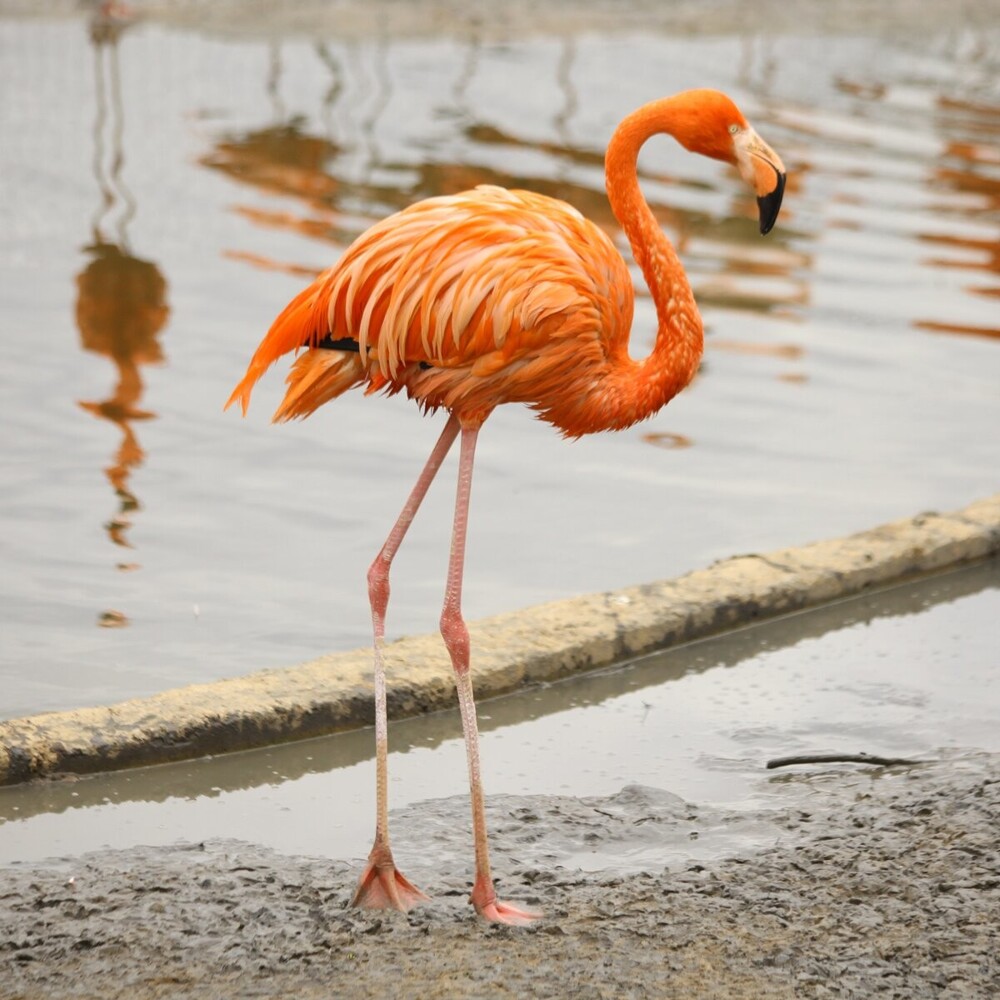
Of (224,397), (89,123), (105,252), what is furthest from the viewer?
(89,123)

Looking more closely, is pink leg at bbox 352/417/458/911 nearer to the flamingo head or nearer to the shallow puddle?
the shallow puddle

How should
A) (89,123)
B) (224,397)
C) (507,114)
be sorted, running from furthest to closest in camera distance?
1. (507,114)
2. (89,123)
3. (224,397)

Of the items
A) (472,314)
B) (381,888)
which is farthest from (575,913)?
(472,314)

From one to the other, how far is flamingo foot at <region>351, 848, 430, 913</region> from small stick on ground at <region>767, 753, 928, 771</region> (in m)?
1.19

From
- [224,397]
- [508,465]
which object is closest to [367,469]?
[508,465]

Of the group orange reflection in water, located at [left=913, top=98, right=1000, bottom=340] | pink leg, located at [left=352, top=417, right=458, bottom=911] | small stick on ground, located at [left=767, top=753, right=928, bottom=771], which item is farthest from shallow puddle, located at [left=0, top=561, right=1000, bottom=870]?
orange reflection in water, located at [left=913, top=98, right=1000, bottom=340]

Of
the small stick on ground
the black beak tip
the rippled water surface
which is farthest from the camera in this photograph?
the rippled water surface

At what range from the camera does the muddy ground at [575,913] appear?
335 centimetres

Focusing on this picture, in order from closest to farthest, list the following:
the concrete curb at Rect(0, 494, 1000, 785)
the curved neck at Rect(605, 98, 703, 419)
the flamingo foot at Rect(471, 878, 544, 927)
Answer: the flamingo foot at Rect(471, 878, 544, 927), the curved neck at Rect(605, 98, 703, 419), the concrete curb at Rect(0, 494, 1000, 785)

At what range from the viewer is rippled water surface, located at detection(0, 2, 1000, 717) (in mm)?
5555

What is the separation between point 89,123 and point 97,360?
238 inches

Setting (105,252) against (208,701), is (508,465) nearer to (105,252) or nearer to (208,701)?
(208,701)

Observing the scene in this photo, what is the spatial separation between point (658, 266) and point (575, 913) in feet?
4.67

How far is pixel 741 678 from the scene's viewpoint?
16.6 ft
